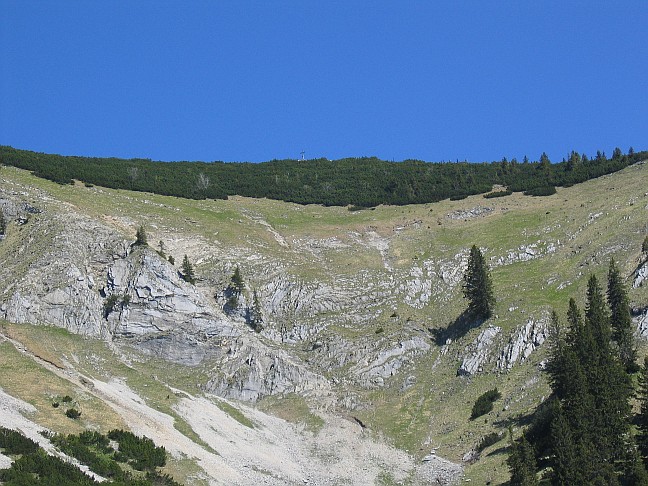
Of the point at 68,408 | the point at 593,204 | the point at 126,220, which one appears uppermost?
the point at 593,204

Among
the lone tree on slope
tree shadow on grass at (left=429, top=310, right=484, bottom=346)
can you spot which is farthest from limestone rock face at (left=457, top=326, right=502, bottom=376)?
the lone tree on slope

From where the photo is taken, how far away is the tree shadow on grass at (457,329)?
8894 cm

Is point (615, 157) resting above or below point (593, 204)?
above

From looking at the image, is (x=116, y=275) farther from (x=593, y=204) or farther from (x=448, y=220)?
(x=593, y=204)

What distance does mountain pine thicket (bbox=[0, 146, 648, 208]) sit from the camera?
5330 inches

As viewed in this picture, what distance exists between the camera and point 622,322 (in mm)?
71062

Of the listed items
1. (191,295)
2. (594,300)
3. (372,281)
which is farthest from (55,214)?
(594,300)

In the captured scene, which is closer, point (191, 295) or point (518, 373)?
point (518, 373)

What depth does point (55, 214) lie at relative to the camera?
332 feet

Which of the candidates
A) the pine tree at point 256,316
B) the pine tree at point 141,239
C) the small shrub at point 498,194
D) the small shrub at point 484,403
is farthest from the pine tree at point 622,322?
the pine tree at point 141,239

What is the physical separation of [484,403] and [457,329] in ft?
58.7

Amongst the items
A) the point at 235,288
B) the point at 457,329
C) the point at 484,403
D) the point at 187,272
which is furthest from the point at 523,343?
the point at 187,272

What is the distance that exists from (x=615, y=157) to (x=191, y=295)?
318 feet

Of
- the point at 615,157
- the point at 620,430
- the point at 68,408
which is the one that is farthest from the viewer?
the point at 615,157
